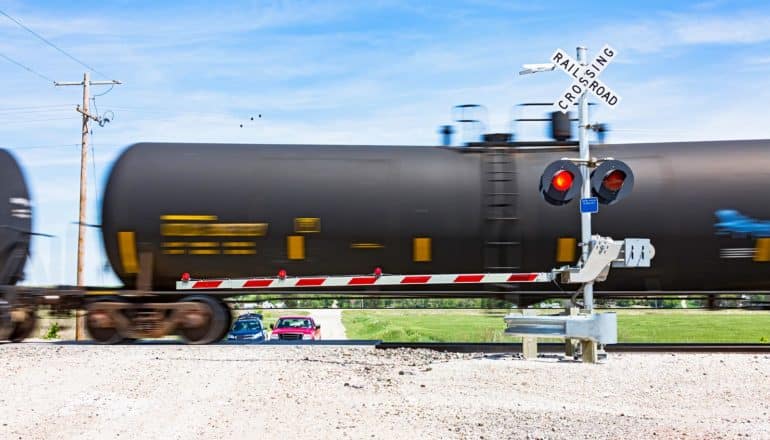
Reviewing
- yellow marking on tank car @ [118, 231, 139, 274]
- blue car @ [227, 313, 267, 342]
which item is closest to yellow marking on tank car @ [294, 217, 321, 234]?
yellow marking on tank car @ [118, 231, 139, 274]

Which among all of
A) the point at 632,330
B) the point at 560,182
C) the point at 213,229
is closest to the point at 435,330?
the point at 632,330

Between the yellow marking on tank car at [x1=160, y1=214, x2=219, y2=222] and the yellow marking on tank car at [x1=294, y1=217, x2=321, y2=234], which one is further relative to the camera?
the yellow marking on tank car at [x1=160, y1=214, x2=219, y2=222]

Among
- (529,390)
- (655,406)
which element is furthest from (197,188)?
(655,406)

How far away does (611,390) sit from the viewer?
356 inches

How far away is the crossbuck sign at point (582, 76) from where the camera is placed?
1089 cm

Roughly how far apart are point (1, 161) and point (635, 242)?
12.1 metres

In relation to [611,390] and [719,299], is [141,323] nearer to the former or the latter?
[611,390]

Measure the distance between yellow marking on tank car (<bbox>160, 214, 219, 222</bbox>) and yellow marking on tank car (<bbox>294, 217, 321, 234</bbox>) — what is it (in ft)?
4.64

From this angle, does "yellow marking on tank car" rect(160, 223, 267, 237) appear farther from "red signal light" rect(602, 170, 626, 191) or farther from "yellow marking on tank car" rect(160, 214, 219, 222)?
"red signal light" rect(602, 170, 626, 191)

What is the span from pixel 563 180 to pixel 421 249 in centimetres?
372

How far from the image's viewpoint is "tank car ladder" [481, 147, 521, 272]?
1352 centimetres

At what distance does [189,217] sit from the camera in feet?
45.2

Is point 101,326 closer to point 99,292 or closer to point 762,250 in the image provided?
point 99,292

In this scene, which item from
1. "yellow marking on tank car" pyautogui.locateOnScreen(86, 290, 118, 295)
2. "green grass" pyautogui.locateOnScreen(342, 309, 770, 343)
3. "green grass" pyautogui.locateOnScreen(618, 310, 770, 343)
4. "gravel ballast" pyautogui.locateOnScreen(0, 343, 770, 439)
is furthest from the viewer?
"green grass" pyautogui.locateOnScreen(618, 310, 770, 343)
